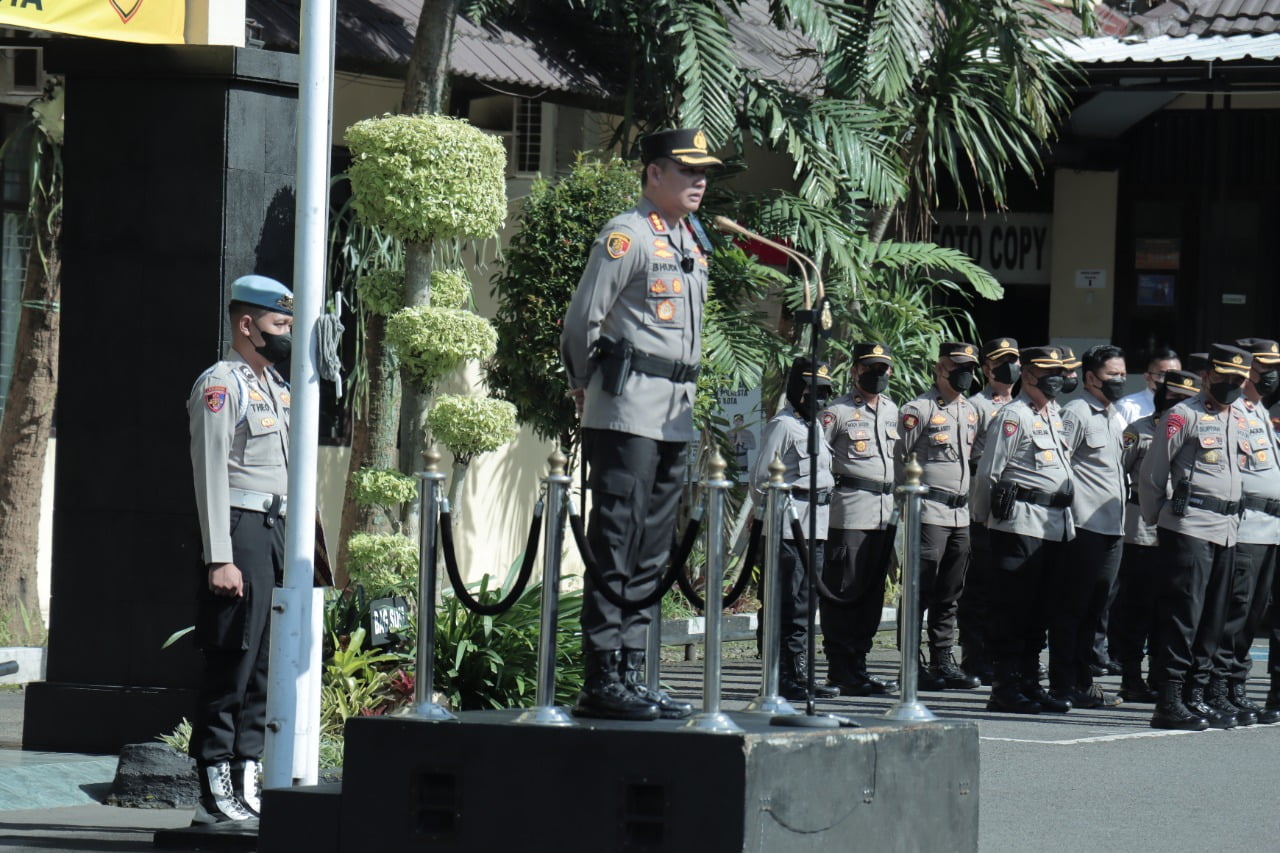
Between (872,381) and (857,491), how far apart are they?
2.21ft

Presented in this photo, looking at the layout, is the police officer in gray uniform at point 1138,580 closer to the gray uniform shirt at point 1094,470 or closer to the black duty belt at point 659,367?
the gray uniform shirt at point 1094,470

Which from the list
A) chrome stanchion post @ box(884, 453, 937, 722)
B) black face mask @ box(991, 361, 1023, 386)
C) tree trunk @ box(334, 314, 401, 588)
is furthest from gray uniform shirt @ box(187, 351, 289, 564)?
black face mask @ box(991, 361, 1023, 386)

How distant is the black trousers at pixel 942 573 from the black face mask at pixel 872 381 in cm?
102

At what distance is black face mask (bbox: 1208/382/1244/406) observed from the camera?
37.1 ft

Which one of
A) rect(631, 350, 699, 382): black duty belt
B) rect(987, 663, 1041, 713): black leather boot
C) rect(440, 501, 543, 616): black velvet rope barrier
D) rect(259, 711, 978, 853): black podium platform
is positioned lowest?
rect(987, 663, 1041, 713): black leather boot

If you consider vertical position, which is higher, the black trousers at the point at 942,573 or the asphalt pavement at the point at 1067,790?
the black trousers at the point at 942,573

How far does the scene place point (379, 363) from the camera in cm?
1257

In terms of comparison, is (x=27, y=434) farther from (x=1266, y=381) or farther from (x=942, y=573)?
(x=1266, y=381)

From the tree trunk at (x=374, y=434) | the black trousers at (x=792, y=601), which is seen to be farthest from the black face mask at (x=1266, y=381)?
the tree trunk at (x=374, y=434)

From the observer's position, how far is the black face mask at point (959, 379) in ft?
43.5

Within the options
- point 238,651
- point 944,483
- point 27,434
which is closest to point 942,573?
point 944,483

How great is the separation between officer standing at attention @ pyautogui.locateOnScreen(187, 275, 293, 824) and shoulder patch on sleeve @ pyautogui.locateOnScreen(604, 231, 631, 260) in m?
1.54

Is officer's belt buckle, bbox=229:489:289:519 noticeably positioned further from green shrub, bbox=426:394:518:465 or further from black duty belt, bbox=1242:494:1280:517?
black duty belt, bbox=1242:494:1280:517

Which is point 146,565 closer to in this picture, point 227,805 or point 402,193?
point 227,805
